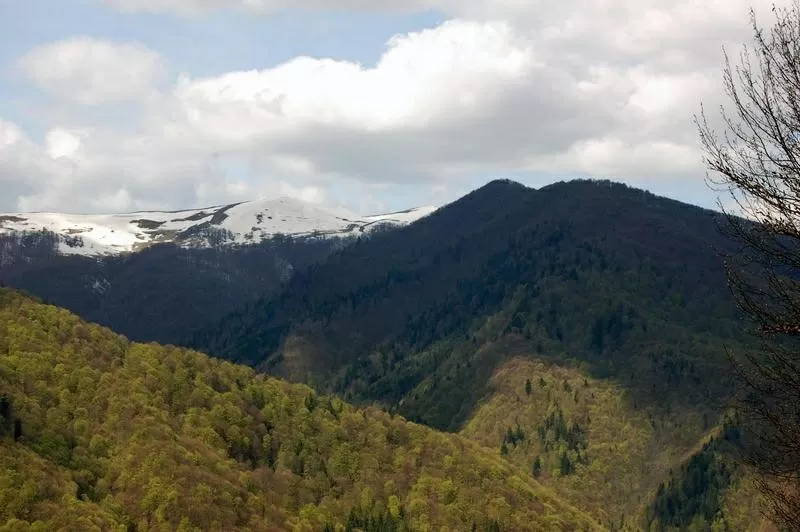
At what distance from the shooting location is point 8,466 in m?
184

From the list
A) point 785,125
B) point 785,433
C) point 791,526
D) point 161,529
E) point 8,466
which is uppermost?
point 785,125

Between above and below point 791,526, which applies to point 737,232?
above

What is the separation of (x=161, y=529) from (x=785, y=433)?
636 ft

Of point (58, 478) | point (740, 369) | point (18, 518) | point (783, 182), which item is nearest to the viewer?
point (783, 182)

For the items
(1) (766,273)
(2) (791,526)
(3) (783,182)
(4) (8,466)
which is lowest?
(4) (8,466)

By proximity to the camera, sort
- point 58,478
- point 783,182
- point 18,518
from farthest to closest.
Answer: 1. point 58,478
2. point 18,518
3. point 783,182

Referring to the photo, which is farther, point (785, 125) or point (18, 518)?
point (18, 518)

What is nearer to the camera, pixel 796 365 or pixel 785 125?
pixel 785 125

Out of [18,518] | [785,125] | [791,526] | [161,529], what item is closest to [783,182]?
[785,125]

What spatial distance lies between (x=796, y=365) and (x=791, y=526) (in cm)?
605

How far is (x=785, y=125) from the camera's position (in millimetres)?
28828

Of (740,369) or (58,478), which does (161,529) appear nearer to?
(58,478)

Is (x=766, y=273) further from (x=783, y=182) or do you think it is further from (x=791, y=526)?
(x=791, y=526)

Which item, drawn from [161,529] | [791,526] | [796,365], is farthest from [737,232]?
[161,529]
